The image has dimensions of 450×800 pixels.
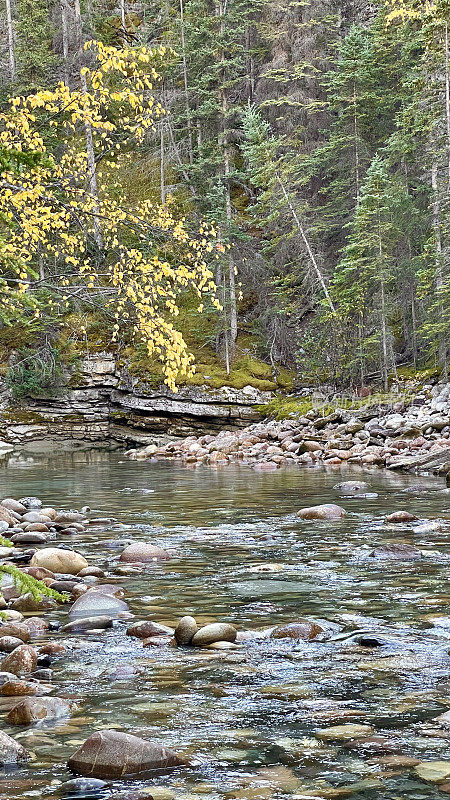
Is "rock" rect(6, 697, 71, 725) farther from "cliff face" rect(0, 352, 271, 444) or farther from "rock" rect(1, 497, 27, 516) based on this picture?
"cliff face" rect(0, 352, 271, 444)

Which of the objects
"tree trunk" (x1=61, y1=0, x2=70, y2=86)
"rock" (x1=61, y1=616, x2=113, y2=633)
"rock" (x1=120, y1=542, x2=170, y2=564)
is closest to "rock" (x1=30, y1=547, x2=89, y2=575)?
"rock" (x1=120, y1=542, x2=170, y2=564)

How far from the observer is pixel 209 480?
647 inches

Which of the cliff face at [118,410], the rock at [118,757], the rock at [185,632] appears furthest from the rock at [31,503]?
the cliff face at [118,410]

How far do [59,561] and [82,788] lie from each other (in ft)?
13.8

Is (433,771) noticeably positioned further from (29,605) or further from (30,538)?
(30,538)

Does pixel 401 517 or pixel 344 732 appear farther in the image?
pixel 401 517

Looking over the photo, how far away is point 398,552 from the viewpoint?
7.06 metres

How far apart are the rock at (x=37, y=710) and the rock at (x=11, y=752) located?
1.20ft

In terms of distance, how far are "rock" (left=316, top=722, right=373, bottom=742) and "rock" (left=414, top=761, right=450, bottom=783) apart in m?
0.35

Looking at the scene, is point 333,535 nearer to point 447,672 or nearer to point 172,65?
point 447,672

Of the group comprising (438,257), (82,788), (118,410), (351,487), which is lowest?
(351,487)

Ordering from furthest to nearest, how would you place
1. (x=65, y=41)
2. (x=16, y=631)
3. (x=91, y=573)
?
1. (x=65, y=41)
2. (x=91, y=573)
3. (x=16, y=631)

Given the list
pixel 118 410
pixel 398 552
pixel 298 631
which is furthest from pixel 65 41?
pixel 298 631

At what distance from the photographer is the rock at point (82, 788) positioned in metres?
2.70
